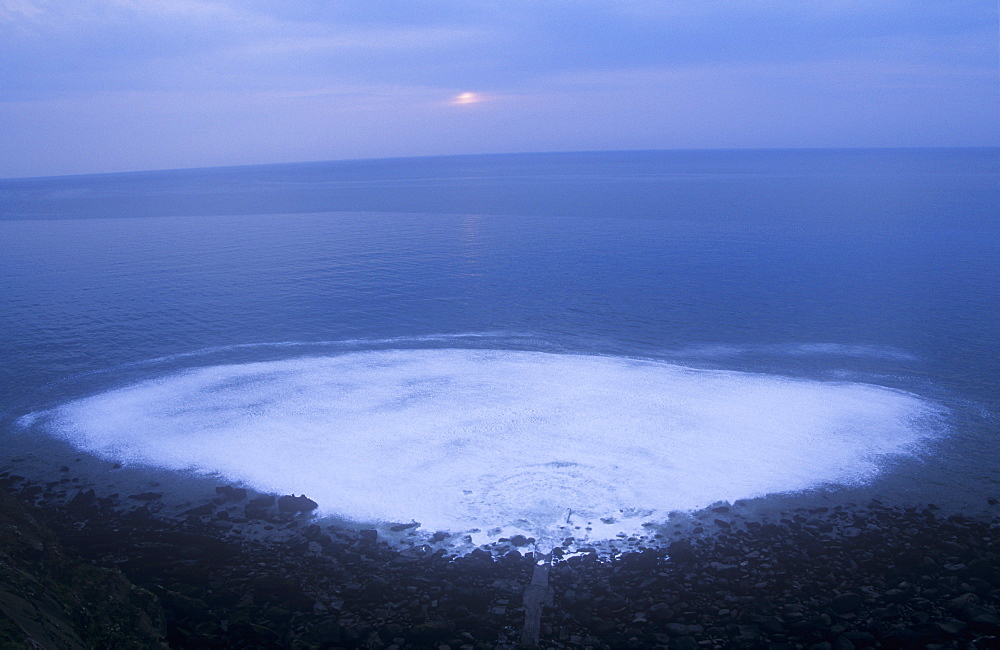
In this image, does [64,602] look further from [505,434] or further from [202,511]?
[505,434]

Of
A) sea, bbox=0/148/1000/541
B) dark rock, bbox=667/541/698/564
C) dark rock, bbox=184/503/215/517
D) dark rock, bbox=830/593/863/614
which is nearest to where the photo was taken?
dark rock, bbox=830/593/863/614

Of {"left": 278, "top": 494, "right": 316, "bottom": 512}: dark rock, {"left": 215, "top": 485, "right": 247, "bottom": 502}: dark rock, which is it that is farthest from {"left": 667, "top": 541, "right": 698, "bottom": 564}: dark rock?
{"left": 215, "top": 485, "right": 247, "bottom": 502}: dark rock

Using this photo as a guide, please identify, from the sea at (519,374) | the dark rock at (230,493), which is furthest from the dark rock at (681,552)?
the dark rock at (230,493)

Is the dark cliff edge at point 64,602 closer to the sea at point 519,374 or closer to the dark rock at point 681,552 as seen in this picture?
the sea at point 519,374

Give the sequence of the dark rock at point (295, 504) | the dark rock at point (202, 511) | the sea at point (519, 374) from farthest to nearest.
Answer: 1. the sea at point (519, 374)
2. the dark rock at point (295, 504)
3. the dark rock at point (202, 511)

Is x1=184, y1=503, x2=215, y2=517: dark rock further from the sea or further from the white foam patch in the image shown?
the white foam patch

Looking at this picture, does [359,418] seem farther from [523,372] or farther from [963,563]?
[963,563]
